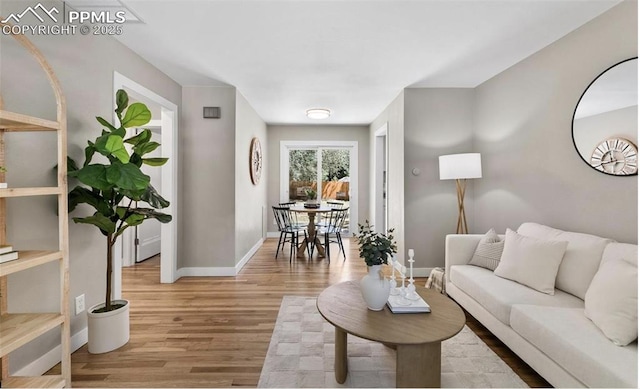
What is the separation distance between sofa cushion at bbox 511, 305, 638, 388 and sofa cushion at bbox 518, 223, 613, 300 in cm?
28

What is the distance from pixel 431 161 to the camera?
3820mm

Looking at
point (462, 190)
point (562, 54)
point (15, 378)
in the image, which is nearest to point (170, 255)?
point (15, 378)

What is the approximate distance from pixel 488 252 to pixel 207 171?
3.35 meters

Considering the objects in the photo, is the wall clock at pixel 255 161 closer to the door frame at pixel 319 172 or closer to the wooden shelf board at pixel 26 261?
the door frame at pixel 319 172

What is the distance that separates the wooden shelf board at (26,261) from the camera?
1356 mm

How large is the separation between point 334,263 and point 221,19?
3415 mm

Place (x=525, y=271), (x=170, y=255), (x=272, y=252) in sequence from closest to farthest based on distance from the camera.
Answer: (x=525, y=271)
(x=170, y=255)
(x=272, y=252)

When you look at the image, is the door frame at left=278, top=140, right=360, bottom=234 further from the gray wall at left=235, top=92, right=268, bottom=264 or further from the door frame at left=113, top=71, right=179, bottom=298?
the door frame at left=113, top=71, right=179, bottom=298

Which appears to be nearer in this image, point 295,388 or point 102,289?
point 295,388

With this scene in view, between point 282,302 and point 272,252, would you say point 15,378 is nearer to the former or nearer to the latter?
point 282,302

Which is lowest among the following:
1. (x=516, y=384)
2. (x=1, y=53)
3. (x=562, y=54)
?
(x=516, y=384)

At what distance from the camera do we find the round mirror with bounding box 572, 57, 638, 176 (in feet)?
6.42

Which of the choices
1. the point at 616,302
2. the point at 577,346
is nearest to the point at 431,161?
the point at 616,302

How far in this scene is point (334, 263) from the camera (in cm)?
444
